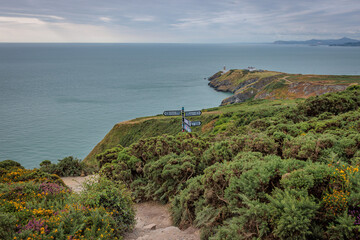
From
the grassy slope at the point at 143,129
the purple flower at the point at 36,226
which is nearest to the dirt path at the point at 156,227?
the purple flower at the point at 36,226

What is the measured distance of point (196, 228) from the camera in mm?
7949

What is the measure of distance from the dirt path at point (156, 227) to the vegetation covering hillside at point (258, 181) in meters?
0.43

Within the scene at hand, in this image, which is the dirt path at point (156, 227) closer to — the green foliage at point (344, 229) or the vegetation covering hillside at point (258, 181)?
the vegetation covering hillside at point (258, 181)

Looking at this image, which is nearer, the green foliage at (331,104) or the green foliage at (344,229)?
the green foliage at (344,229)

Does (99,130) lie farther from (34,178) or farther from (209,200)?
(209,200)

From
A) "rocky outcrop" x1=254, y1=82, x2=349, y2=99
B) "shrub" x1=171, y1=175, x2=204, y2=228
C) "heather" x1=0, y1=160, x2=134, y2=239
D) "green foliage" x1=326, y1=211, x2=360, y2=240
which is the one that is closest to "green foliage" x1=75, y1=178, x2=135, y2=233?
"heather" x1=0, y1=160, x2=134, y2=239

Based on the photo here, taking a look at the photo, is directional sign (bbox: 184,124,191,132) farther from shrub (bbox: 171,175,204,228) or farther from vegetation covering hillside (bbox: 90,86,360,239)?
shrub (bbox: 171,175,204,228)

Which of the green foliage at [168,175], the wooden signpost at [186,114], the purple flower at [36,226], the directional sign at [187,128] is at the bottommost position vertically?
the green foliage at [168,175]

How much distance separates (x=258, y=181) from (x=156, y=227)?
402 centimetres

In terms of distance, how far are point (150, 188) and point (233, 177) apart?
16.0 ft

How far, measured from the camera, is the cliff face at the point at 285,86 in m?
56.9

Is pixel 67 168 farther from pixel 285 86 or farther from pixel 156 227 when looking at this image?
pixel 285 86

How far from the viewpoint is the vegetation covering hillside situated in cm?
531

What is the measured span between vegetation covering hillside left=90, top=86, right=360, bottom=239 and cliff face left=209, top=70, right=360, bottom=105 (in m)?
48.9
